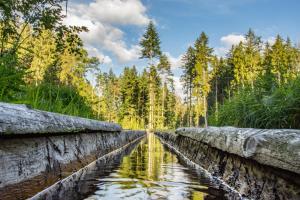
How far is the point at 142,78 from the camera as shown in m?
69.6

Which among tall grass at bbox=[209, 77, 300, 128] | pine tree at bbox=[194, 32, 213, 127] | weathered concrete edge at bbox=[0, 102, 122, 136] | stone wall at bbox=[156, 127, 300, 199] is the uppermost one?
pine tree at bbox=[194, 32, 213, 127]

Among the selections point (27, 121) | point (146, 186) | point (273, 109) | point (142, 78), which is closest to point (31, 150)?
point (27, 121)

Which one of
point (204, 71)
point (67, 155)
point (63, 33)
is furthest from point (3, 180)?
point (204, 71)

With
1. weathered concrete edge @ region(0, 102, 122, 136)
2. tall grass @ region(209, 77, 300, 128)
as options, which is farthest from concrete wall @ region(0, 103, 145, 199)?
tall grass @ region(209, 77, 300, 128)

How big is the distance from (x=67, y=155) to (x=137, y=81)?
63.6m

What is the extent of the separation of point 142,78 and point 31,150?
67.3m

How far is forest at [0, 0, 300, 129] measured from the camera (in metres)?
4.62

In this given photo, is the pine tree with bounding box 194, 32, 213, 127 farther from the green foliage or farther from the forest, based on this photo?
the green foliage

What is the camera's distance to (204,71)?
5369 centimetres

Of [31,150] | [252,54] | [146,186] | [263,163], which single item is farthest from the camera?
[252,54]

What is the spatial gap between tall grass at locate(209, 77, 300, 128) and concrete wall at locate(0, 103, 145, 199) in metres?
2.80

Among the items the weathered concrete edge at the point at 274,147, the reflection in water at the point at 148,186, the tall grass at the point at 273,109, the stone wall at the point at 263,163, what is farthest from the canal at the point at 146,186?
the tall grass at the point at 273,109

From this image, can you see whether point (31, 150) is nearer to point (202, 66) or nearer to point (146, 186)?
point (146, 186)

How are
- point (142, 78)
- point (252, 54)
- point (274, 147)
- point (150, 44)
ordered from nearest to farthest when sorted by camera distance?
point (274, 147), point (150, 44), point (252, 54), point (142, 78)
